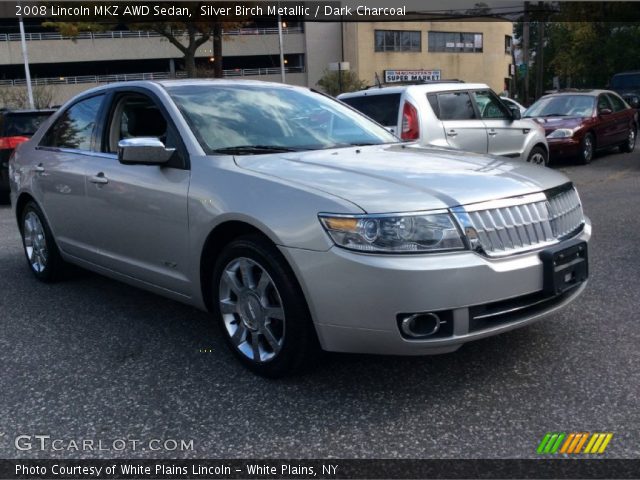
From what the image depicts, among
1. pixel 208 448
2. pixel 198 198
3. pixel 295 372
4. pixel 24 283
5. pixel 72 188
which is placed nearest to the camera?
pixel 208 448

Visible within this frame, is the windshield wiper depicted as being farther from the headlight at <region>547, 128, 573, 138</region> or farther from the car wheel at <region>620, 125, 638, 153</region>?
the car wheel at <region>620, 125, 638, 153</region>

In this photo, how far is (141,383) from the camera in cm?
347

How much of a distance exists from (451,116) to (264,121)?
18.3 feet

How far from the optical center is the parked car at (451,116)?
8.81 meters

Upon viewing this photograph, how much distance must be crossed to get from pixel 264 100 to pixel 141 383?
6.48ft

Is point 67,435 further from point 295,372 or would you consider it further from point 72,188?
point 72,188

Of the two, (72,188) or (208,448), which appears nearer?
(208,448)

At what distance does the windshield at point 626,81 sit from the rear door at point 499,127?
1449 cm

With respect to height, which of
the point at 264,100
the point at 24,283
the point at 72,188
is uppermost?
the point at 264,100

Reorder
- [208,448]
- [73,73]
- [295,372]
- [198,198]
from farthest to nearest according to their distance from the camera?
[73,73] → [198,198] → [295,372] → [208,448]

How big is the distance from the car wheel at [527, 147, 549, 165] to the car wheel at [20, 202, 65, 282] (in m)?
7.31

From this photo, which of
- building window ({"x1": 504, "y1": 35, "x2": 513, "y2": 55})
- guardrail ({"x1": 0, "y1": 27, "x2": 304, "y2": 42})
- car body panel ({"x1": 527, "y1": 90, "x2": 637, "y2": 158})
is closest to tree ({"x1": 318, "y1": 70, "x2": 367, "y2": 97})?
guardrail ({"x1": 0, "y1": 27, "x2": 304, "y2": 42})

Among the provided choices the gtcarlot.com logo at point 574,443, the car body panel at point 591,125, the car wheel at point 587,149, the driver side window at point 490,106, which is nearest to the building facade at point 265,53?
the car body panel at point 591,125

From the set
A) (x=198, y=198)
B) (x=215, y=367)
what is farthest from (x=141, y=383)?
(x=198, y=198)
